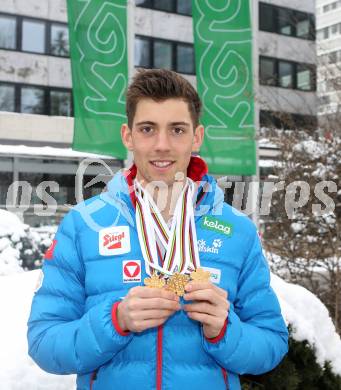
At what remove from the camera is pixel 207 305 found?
6.15 ft

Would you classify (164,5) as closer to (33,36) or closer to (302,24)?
(33,36)

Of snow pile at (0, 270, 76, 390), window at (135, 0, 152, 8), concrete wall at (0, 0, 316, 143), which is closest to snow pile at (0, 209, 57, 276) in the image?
snow pile at (0, 270, 76, 390)

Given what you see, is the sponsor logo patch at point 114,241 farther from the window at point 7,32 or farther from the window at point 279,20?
the window at point 279,20

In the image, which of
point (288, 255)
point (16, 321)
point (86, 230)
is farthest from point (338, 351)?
point (288, 255)

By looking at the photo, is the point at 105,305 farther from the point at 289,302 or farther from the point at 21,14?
the point at 21,14

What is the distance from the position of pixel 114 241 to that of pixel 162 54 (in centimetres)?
2797

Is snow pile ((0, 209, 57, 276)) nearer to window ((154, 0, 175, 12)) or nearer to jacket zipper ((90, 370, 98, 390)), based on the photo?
jacket zipper ((90, 370, 98, 390))

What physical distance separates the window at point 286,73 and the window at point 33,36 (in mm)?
14441

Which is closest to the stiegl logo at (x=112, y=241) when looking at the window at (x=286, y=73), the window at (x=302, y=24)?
the window at (x=286, y=73)

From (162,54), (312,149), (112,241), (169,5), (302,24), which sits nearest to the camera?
(112,241)

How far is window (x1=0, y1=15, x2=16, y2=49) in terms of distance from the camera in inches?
1024

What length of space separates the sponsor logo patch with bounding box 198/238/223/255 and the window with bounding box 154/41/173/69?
2760cm

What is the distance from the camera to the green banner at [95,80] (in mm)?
10055

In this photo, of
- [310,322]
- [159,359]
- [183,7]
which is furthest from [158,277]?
[183,7]
